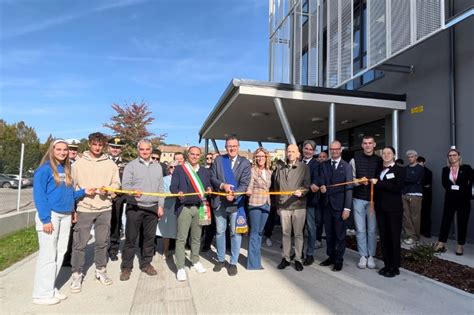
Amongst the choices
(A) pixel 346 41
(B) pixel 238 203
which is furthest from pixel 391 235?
(A) pixel 346 41

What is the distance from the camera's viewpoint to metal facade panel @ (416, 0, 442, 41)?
23.7 ft

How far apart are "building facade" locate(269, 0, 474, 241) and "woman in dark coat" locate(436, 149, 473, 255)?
155 cm

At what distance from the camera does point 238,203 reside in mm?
5246

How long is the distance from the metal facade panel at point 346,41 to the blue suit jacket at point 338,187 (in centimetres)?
537

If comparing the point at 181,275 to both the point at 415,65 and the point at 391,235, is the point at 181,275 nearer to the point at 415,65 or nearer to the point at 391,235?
the point at 391,235

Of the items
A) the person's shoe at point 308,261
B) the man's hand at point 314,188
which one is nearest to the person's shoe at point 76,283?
the person's shoe at point 308,261

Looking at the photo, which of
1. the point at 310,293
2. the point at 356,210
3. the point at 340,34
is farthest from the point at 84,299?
the point at 340,34

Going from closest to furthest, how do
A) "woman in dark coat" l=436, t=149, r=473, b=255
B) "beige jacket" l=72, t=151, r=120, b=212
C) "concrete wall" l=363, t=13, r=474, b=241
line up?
"beige jacket" l=72, t=151, r=120, b=212 → "woman in dark coat" l=436, t=149, r=473, b=255 → "concrete wall" l=363, t=13, r=474, b=241

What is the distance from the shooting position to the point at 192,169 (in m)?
5.28

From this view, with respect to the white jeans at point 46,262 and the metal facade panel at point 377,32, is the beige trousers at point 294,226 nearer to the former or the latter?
the white jeans at point 46,262

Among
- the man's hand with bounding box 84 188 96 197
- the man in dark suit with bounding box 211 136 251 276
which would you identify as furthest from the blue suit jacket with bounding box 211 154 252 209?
the man's hand with bounding box 84 188 96 197

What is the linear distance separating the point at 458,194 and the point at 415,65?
14.6 feet

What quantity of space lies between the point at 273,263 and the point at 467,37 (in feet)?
21.4

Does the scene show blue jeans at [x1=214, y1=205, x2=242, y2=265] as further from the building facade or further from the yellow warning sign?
the yellow warning sign
